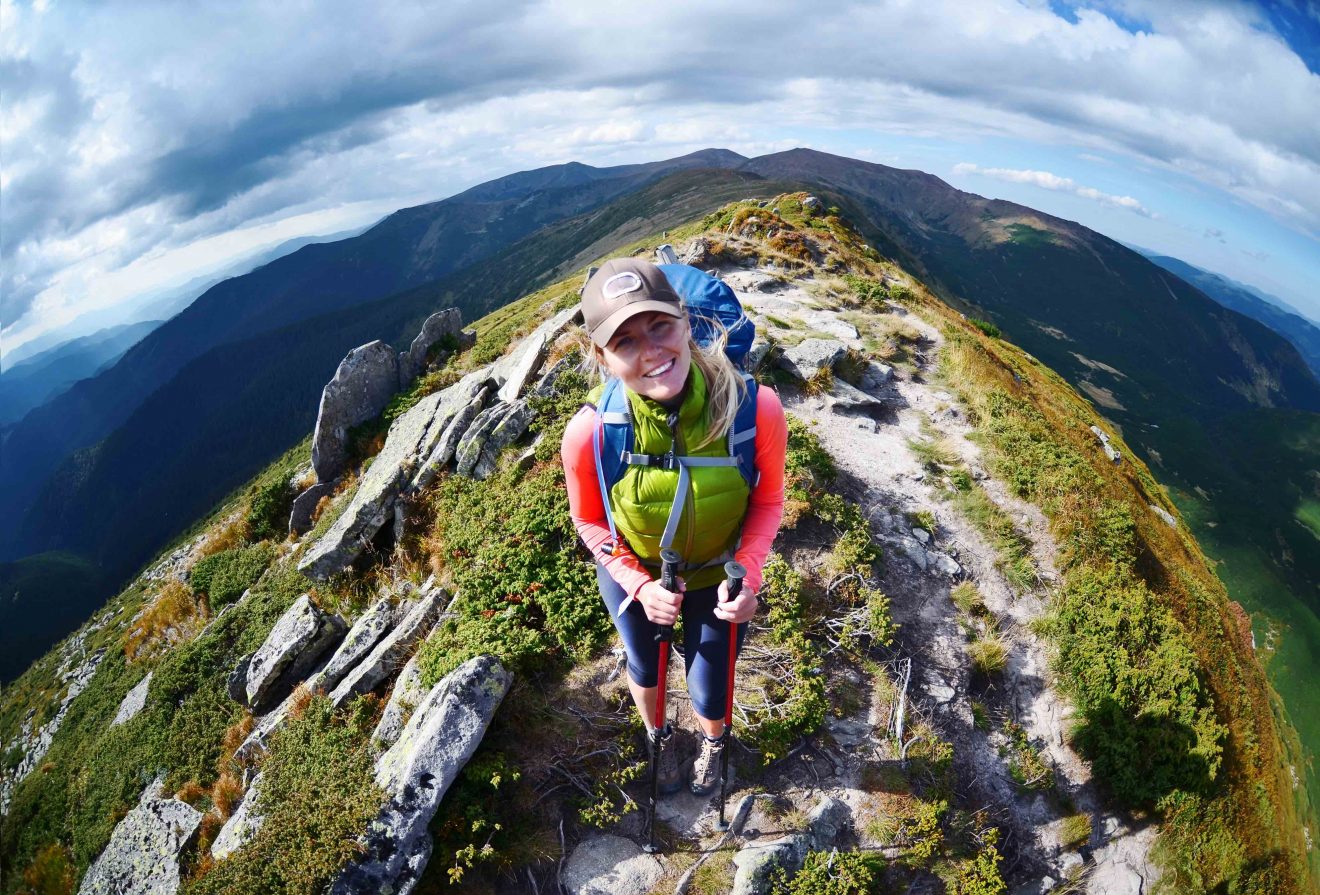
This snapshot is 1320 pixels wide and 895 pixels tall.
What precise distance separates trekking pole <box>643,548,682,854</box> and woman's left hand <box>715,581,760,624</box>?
354 mm

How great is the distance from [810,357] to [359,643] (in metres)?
12.4

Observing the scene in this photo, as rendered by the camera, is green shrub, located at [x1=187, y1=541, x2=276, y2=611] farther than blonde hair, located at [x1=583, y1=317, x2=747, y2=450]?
Yes

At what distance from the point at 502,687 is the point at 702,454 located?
4.49 m

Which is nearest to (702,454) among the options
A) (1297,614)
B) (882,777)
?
(882,777)

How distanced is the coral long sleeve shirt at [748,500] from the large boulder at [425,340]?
16927mm

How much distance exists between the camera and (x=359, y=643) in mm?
9508

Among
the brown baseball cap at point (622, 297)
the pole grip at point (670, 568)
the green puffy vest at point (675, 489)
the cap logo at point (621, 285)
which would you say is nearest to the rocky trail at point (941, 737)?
the pole grip at point (670, 568)

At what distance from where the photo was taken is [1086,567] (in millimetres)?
11164

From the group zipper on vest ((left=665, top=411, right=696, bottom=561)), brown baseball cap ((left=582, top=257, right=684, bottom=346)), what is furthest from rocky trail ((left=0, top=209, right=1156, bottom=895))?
brown baseball cap ((left=582, top=257, right=684, bottom=346))

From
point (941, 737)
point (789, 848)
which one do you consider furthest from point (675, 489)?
point (941, 737)

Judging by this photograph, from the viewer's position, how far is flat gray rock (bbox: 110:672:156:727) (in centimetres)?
1406

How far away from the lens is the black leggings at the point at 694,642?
5137 millimetres

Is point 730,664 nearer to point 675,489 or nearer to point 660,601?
point 660,601

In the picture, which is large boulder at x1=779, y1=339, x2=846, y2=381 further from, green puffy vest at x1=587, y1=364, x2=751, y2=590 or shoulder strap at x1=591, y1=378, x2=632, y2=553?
shoulder strap at x1=591, y1=378, x2=632, y2=553
